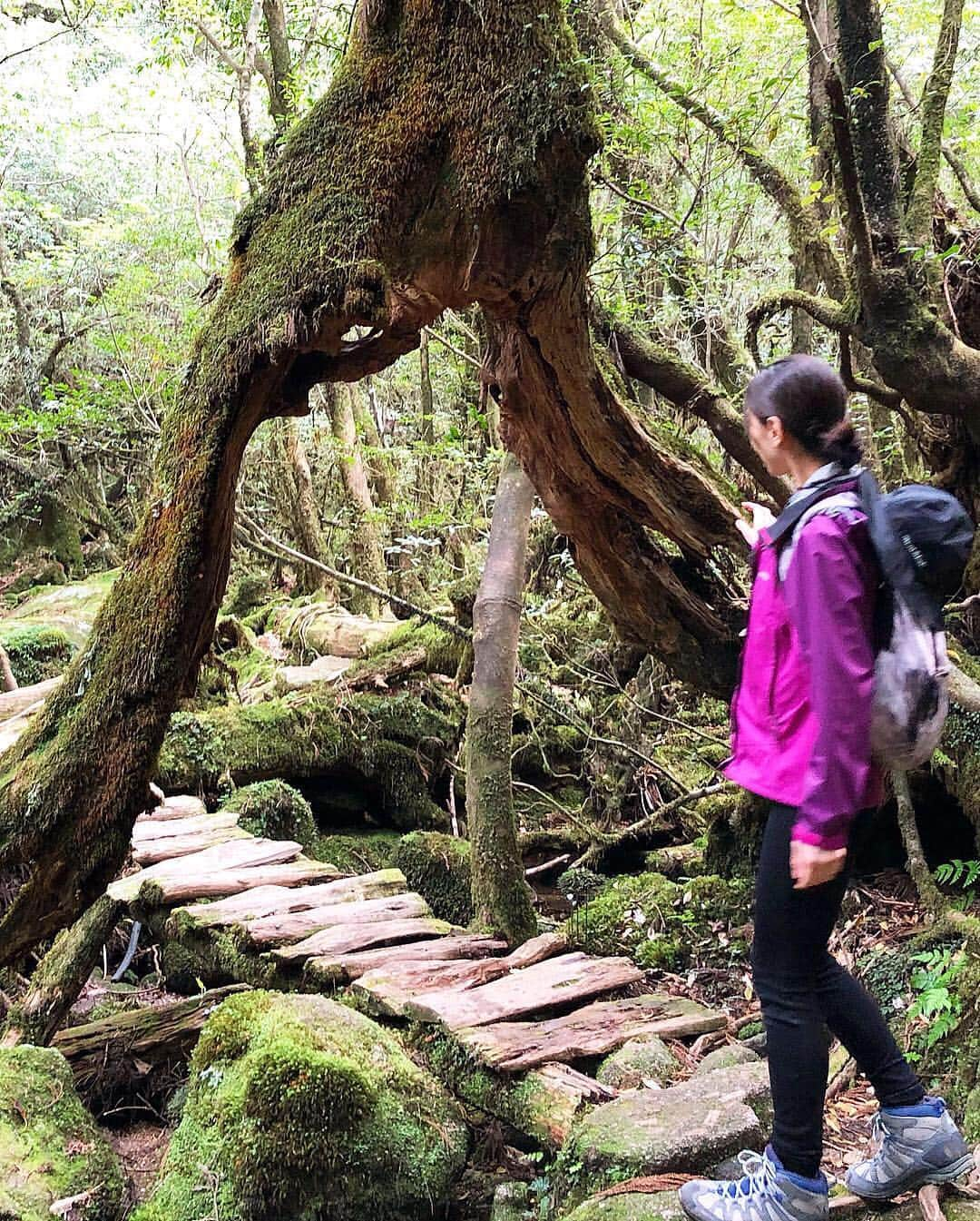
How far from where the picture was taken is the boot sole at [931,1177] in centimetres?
212

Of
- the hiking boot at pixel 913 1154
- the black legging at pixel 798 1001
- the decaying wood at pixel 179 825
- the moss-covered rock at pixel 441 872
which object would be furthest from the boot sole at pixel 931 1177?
the decaying wood at pixel 179 825

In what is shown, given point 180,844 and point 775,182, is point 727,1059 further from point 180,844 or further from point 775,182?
point 775,182

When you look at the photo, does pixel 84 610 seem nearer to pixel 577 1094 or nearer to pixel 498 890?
pixel 498 890

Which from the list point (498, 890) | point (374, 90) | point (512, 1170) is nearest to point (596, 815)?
point (498, 890)

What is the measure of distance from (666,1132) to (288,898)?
2.84m

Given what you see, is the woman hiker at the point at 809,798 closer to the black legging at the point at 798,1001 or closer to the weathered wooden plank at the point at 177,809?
the black legging at the point at 798,1001

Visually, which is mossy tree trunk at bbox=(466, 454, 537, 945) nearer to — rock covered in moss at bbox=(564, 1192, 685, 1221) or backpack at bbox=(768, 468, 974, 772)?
rock covered in moss at bbox=(564, 1192, 685, 1221)

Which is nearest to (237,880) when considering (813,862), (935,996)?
(935,996)

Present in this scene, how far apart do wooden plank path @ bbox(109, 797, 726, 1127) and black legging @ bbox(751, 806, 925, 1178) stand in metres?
1.31

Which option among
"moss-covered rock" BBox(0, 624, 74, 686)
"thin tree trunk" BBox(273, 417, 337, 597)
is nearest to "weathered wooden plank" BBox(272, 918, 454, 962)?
"moss-covered rock" BBox(0, 624, 74, 686)

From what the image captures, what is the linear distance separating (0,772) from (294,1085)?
144cm

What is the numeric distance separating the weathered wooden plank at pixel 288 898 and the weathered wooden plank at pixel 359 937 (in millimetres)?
Answer: 357

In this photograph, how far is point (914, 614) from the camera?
1.97 metres

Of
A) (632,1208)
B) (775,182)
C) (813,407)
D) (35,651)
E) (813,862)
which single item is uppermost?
(775,182)
